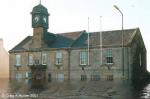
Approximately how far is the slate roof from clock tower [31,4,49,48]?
1.94 m

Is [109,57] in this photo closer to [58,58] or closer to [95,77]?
[95,77]

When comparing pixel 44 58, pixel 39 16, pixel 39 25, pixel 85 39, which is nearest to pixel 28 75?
pixel 44 58

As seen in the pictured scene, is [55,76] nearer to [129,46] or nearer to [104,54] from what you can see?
[104,54]

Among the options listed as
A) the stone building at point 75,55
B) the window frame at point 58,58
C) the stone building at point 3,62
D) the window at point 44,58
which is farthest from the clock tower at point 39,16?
the stone building at point 3,62

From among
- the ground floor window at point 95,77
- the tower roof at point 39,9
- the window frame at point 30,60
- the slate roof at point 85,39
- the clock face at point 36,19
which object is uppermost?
the tower roof at point 39,9

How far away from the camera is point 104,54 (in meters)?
44.7

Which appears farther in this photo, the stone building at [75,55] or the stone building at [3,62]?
the stone building at [3,62]

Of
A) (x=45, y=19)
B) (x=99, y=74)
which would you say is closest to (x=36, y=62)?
(x=45, y=19)

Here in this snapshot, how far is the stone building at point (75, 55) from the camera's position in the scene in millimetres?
43688

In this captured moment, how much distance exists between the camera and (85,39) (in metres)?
49.1

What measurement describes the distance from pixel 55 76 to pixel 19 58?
29.9ft

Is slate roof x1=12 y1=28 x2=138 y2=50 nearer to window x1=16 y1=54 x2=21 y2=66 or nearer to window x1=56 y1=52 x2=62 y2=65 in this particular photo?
window x1=56 y1=52 x2=62 y2=65

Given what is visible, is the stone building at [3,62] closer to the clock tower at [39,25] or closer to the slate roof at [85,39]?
the slate roof at [85,39]

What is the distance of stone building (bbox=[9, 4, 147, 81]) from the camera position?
4369 centimetres
